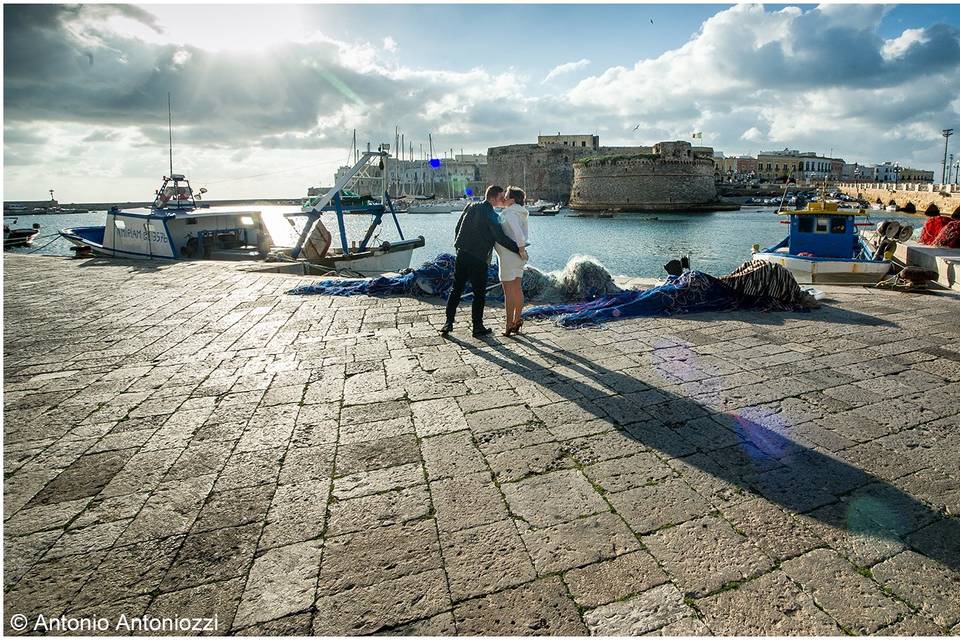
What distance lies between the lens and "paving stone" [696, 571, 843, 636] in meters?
1.56

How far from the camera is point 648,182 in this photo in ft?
210

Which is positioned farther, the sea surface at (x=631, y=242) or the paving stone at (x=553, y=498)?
the sea surface at (x=631, y=242)

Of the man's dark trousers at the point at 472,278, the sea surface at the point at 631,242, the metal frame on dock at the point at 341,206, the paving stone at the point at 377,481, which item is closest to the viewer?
the paving stone at the point at 377,481

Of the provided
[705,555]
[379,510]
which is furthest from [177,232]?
[705,555]

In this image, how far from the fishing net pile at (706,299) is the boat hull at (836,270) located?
4537mm

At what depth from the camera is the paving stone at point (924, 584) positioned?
1597 mm

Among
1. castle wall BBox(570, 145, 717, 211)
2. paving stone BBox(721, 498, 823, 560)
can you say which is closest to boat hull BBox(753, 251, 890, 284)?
paving stone BBox(721, 498, 823, 560)

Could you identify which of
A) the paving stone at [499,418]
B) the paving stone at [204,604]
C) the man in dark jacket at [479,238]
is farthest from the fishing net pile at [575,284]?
the paving stone at [204,604]

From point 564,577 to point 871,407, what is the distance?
8.14 ft

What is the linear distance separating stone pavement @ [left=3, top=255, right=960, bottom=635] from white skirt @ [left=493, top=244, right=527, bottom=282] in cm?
74

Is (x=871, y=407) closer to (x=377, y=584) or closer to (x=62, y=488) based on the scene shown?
(x=377, y=584)

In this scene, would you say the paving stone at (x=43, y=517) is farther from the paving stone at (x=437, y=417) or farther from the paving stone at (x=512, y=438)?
the paving stone at (x=512, y=438)

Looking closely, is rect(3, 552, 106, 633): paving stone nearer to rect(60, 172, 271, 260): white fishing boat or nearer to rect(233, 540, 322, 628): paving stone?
rect(233, 540, 322, 628): paving stone

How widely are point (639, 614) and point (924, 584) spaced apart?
986 mm
